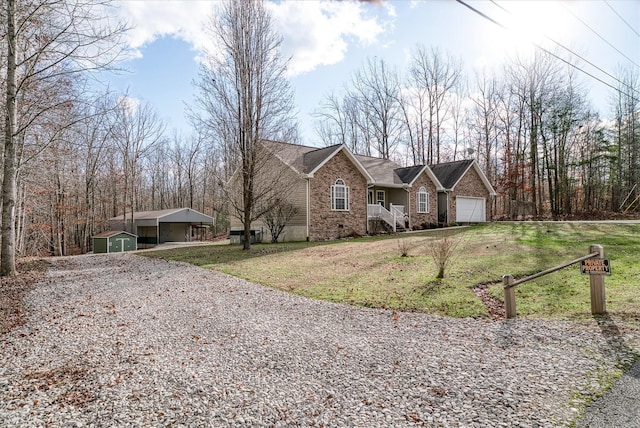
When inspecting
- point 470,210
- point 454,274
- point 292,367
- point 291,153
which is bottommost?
point 292,367

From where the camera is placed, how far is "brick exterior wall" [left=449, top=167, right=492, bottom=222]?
84.8ft

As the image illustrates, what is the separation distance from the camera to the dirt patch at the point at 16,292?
5.49 metres

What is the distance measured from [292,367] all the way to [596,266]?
480 cm

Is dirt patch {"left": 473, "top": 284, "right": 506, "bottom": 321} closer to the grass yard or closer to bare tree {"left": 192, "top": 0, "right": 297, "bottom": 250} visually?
the grass yard

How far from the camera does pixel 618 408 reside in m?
2.84

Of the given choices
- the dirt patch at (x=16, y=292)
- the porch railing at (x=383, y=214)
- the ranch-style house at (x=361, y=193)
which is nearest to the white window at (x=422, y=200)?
the ranch-style house at (x=361, y=193)

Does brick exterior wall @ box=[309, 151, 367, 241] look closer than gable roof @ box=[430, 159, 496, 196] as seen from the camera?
Yes

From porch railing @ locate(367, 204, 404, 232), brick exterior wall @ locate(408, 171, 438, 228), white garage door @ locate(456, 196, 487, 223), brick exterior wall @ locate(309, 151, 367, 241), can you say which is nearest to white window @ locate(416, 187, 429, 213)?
brick exterior wall @ locate(408, 171, 438, 228)

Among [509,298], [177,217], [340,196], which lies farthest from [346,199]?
[177,217]

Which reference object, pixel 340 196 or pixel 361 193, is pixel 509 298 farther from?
pixel 361 193

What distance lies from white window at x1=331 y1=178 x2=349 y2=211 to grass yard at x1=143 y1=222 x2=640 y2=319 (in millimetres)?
6286

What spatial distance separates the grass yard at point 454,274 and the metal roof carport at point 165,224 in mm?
16832

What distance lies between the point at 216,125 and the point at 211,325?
11.4 meters

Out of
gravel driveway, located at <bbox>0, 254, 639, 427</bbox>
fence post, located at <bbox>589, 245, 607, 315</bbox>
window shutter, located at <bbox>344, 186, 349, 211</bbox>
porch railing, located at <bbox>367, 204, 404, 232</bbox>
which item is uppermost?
window shutter, located at <bbox>344, 186, 349, 211</bbox>
